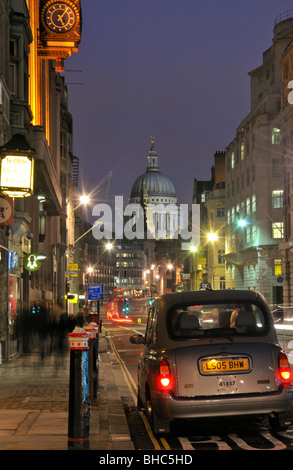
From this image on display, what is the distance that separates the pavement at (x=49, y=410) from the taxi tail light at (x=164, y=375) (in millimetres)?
809

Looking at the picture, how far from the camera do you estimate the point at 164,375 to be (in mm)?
9195

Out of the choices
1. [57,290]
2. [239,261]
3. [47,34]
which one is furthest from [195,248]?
[47,34]

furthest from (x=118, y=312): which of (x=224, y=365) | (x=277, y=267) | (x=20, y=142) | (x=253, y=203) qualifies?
(x=224, y=365)

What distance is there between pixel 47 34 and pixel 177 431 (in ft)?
77.6

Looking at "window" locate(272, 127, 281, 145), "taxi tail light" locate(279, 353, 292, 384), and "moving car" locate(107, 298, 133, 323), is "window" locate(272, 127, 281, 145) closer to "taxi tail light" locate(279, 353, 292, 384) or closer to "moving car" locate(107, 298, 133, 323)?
"moving car" locate(107, 298, 133, 323)

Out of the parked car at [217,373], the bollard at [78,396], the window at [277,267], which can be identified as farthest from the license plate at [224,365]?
the window at [277,267]

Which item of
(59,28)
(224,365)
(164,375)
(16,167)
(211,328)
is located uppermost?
(59,28)

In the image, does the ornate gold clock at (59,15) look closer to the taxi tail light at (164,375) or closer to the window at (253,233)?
the taxi tail light at (164,375)

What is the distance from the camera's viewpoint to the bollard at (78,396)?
8050mm

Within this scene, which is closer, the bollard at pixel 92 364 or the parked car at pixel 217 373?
the parked car at pixel 217 373

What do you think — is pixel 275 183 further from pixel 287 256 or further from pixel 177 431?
pixel 177 431

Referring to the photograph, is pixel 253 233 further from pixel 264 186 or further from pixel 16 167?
pixel 16 167

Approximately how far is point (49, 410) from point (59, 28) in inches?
849

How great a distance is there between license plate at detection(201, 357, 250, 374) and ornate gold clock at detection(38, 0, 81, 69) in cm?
2152
